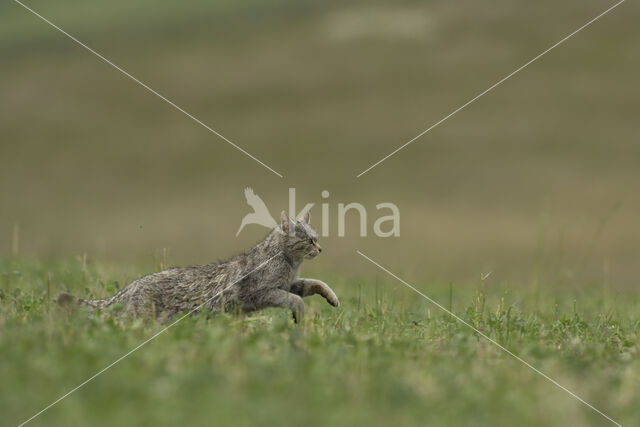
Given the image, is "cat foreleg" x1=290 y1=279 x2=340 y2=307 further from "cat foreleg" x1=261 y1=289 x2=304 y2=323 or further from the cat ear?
the cat ear

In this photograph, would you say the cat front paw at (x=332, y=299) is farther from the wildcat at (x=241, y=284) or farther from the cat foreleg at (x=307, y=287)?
the cat foreleg at (x=307, y=287)

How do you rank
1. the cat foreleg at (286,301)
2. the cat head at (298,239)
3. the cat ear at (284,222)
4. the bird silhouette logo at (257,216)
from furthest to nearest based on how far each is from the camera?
the bird silhouette logo at (257,216) → the cat ear at (284,222) → the cat head at (298,239) → the cat foreleg at (286,301)

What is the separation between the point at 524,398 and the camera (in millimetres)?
6395

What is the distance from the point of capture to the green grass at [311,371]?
18.6 ft

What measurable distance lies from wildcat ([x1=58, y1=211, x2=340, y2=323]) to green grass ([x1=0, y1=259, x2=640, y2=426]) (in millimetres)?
675

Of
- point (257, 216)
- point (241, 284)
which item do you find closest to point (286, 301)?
point (241, 284)

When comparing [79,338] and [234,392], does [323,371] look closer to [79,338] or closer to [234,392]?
[234,392]

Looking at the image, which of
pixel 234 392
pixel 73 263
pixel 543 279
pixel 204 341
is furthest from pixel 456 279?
pixel 234 392

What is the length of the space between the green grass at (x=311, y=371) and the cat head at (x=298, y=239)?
1.24m

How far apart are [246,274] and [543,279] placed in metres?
5.01

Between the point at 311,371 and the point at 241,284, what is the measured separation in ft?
12.8

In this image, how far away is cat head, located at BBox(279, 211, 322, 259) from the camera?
1101 centimetres

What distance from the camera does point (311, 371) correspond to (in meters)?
6.75

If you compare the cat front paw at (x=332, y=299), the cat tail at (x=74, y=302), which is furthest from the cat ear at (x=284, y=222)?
the cat tail at (x=74, y=302)
